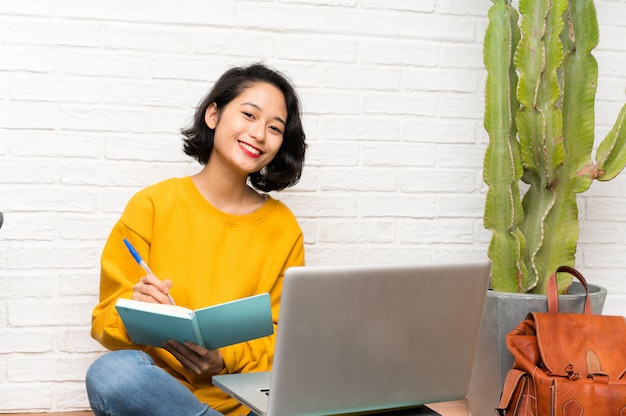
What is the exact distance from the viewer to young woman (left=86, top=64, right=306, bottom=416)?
1672 millimetres

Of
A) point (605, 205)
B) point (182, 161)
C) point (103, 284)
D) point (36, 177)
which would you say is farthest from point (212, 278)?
point (605, 205)

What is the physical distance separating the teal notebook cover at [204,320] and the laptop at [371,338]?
104 mm

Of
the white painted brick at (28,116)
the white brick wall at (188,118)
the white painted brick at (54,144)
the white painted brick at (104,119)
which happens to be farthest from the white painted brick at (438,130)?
the white painted brick at (28,116)

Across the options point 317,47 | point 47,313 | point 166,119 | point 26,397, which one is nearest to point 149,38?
point 166,119

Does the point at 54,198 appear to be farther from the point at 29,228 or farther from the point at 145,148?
the point at 145,148

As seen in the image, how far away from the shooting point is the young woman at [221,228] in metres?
1.67

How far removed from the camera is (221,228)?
178 centimetres

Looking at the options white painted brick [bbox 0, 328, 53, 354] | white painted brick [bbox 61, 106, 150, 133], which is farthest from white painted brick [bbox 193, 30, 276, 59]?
white painted brick [bbox 0, 328, 53, 354]

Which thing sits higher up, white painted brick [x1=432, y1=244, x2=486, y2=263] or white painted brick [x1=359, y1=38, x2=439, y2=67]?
white painted brick [x1=359, y1=38, x2=439, y2=67]

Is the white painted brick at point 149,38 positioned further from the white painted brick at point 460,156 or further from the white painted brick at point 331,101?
the white painted brick at point 460,156

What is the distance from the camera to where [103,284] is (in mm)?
1698

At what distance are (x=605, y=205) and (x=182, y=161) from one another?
1.36 m

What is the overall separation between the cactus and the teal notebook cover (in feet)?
3.08

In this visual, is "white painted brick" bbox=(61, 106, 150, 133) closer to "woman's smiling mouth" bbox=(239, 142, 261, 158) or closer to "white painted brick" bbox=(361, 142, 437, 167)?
"woman's smiling mouth" bbox=(239, 142, 261, 158)
